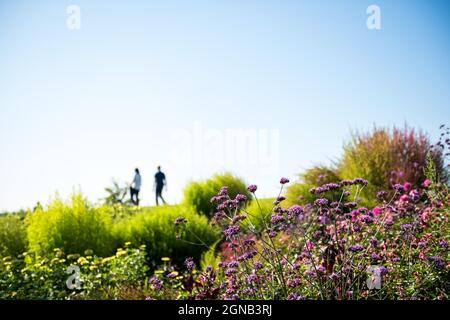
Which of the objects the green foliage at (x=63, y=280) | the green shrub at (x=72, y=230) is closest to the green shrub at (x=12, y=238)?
the green shrub at (x=72, y=230)

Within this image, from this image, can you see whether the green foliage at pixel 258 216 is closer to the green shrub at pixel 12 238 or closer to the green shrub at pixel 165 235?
the green shrub at pixel 165 235

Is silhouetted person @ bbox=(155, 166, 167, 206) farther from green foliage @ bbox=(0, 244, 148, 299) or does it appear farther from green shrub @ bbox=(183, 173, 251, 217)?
green foliage @ bbox=(0, 244, 148, 299)

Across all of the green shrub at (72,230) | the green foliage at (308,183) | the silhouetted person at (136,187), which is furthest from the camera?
the silhouetted person at (136,187)

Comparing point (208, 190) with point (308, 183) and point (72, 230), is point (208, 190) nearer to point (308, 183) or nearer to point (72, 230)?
point (308, 183)

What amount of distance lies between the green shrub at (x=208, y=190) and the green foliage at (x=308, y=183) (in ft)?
8.66

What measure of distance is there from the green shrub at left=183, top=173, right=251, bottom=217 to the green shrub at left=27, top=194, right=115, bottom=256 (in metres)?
3.98

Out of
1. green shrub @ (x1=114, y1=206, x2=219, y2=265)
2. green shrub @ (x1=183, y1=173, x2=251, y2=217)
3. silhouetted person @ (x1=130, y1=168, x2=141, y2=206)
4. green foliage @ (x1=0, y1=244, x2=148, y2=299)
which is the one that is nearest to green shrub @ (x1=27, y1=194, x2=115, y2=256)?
green shrub @ (x1=114, y1=206, x2=219, y2=265)

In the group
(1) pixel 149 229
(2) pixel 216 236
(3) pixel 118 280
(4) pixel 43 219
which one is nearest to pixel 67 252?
(4) pixel 43 219

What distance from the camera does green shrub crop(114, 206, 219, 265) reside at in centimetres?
803

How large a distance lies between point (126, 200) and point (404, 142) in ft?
35.9

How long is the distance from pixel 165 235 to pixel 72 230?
157 cm

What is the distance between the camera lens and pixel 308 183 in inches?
375

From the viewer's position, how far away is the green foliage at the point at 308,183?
896cm
